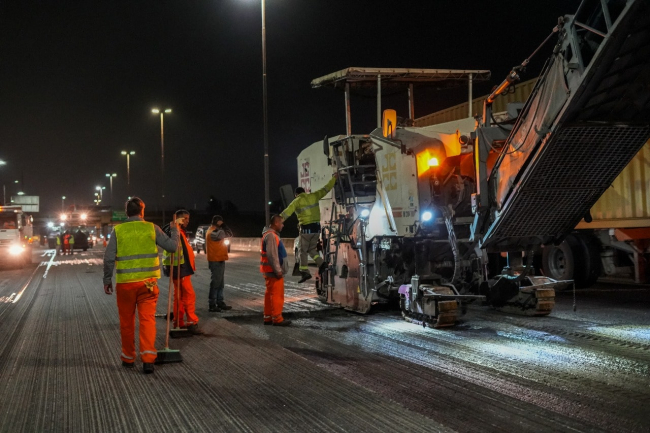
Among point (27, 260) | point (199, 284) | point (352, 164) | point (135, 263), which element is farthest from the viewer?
point (27, 260)

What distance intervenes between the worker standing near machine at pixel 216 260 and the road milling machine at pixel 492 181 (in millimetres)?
1782

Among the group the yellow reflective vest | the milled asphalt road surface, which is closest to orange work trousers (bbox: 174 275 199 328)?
the milled asphalt road surface

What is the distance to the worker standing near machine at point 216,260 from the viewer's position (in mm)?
10312

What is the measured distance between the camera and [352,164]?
10.1 m

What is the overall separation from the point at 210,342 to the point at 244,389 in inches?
92.7

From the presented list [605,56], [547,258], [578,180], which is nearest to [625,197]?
[547,258]

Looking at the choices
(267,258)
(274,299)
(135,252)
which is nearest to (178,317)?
(274,299)

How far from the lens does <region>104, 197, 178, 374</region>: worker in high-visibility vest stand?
619 centimetres

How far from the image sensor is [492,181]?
26.2 feet

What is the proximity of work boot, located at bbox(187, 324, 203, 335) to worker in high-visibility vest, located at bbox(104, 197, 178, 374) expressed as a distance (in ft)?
6.42

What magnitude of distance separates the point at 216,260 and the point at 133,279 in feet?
13.5

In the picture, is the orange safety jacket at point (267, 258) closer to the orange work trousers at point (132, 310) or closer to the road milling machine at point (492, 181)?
the road milling machine at point (492, 181)

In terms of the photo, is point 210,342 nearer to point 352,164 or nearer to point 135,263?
point 135,263

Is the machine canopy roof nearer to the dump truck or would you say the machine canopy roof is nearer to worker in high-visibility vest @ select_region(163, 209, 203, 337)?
worker in high-visibility vest @ select_region(163, 209, 203, 337)
